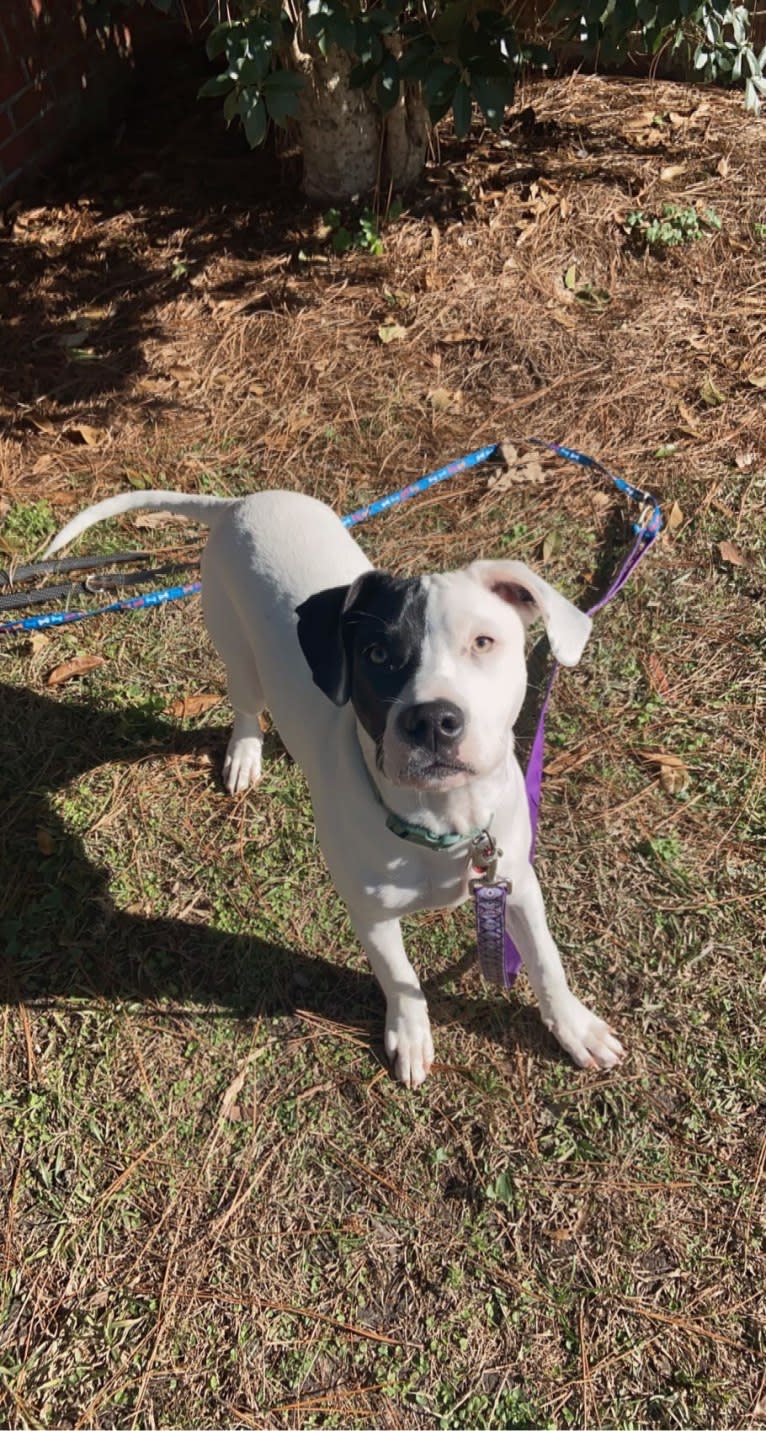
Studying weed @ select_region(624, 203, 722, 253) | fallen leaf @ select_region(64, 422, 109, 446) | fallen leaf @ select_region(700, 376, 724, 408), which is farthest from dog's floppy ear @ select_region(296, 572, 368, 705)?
weed @ select_region(624, 203, 722, 253)

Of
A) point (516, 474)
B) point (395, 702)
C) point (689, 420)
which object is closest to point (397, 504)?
point (516, 474)

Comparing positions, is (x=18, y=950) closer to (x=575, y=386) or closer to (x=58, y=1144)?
(x=58, y=1144)

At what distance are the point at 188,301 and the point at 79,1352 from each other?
4.77 metres

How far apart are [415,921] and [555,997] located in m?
0.58

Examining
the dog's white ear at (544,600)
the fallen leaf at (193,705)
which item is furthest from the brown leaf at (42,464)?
the dog's white ear at (544,600)

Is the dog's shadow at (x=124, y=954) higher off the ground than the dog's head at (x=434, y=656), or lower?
lower

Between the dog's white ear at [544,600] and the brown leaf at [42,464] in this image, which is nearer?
the dog's white ear at [544,600]

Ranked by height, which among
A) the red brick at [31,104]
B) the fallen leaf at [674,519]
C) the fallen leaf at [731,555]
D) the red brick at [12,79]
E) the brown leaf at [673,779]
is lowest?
the brown leaf at [673,779]

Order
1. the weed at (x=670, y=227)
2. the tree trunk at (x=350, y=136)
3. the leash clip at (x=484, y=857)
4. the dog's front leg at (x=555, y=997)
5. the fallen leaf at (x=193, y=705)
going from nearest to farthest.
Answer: the leash clip at (x=484, y=857) → the dog's front leg at (x=555, y=997) → the fallen leaf at (x=193, y=705) → the tree trunk at (x=350, y=136) → the weed at (x=670, y=227)

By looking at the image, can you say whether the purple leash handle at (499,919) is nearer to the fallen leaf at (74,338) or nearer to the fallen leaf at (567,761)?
the fallen leaf at (567,761)

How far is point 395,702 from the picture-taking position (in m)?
2.15

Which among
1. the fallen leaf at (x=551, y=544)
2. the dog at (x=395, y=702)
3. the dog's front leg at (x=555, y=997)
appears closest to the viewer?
the dog at (x=395, y=702)

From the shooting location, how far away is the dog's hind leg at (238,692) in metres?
3.22

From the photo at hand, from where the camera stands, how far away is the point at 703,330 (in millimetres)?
5020
